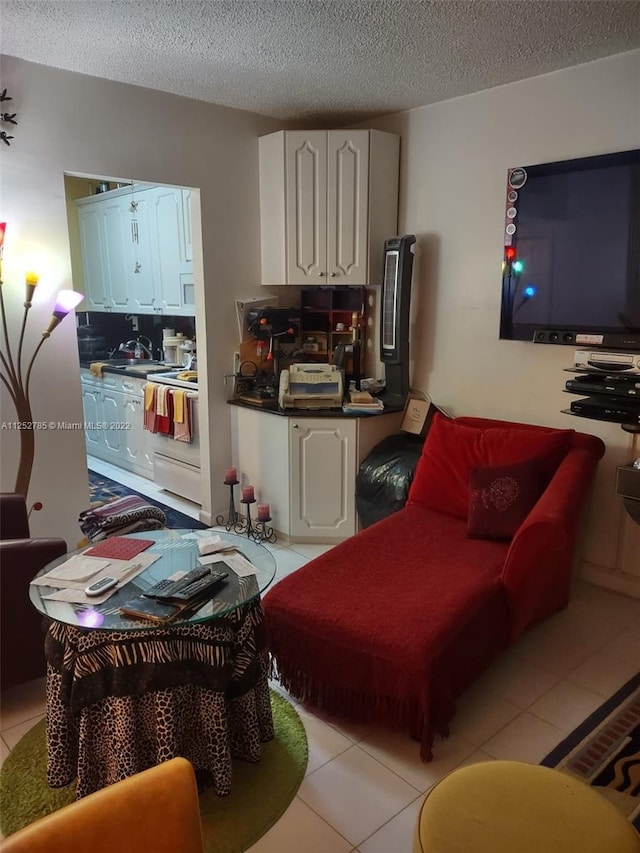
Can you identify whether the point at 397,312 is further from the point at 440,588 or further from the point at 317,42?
the point at 440,588

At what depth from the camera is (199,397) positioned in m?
3.92

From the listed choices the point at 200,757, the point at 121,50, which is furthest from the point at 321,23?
the point at 200,757

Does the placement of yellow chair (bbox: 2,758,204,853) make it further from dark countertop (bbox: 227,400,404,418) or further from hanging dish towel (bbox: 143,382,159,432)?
hanging dish towel (bbox: 143,382,159,432)

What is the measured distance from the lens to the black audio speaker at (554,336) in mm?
2953

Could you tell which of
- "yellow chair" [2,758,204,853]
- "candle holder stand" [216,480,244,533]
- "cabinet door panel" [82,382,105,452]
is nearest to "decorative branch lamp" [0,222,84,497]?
"candle holder stand" [216,480,244,533]

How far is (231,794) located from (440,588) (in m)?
0.96

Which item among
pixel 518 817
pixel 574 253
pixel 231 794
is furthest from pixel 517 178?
pixel 231 794

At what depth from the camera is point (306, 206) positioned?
3662 millimetres

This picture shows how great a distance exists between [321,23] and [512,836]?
2714 mm

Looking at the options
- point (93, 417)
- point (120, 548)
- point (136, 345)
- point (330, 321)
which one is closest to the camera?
point (120, 548)

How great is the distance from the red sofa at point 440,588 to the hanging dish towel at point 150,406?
2215mm

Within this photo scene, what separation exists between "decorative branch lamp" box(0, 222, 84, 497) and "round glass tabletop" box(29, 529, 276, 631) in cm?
91

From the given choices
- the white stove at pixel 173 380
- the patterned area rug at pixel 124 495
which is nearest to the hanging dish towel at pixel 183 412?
the white stove at pixel 173 380

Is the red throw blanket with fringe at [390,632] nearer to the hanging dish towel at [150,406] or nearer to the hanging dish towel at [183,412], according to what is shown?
the hanging dish towel at [183,412]
